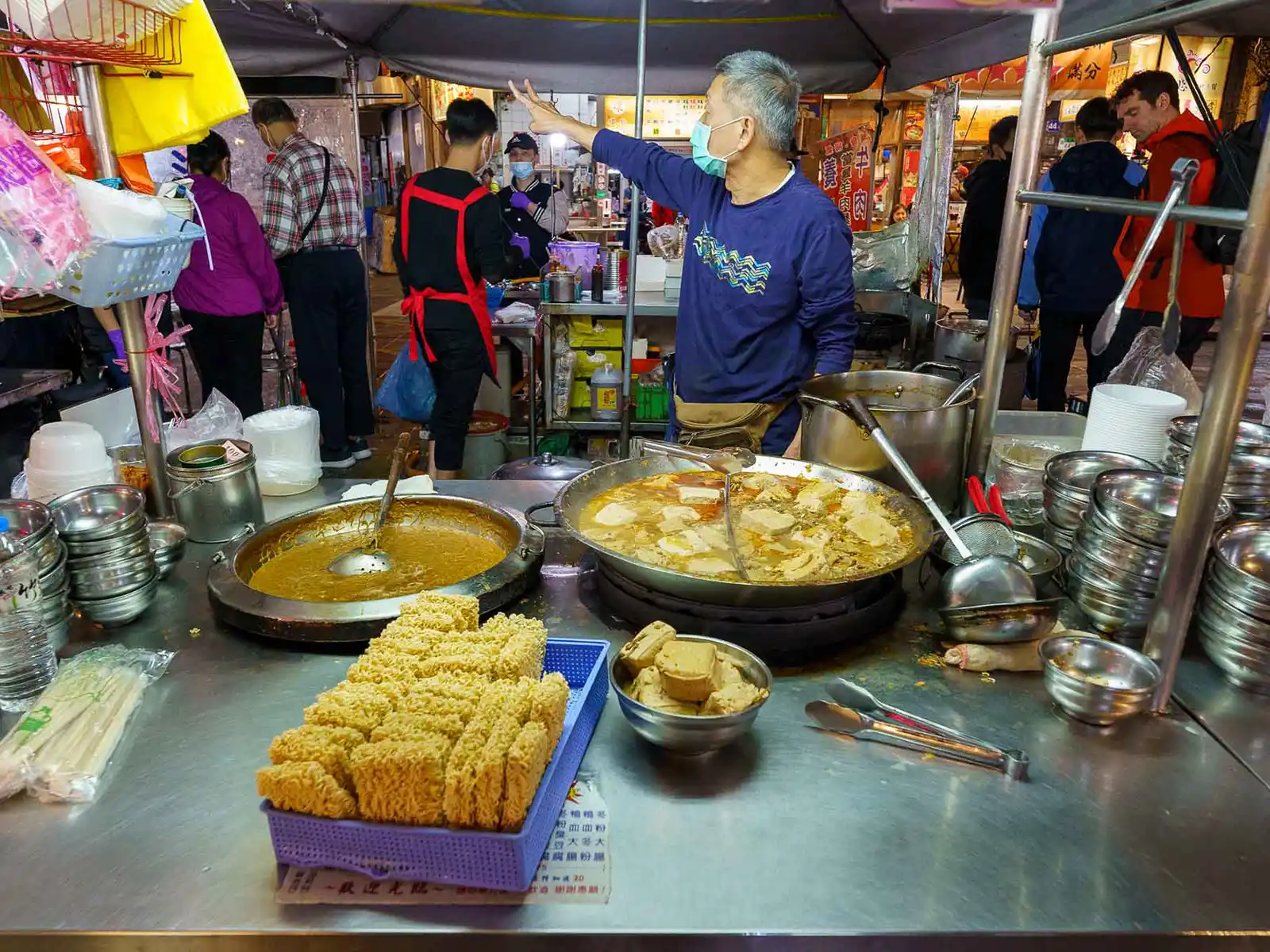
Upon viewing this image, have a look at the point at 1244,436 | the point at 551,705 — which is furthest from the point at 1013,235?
the point at 551,705

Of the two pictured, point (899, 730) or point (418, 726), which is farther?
point (899, 730)

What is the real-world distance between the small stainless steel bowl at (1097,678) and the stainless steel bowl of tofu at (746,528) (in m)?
0.30

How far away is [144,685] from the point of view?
144cm

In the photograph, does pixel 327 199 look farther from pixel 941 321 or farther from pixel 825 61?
pixel 941 321

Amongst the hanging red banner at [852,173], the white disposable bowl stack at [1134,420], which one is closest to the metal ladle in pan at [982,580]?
the white disposable bowl stack at [1134,420]

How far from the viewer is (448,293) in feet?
14.8

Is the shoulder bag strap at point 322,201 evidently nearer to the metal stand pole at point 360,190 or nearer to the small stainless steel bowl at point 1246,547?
the metal stand pole at point 360,190

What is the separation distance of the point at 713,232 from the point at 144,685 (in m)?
2.18

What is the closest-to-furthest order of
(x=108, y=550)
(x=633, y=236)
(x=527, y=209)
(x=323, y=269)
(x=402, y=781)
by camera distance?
(x=402, y=781) < (x=108, y=550) < (x=633, y=236) < (x=323, y=269) < (x=527, y=209)

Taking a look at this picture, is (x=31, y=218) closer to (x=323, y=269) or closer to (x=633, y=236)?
(x=633, y=236)

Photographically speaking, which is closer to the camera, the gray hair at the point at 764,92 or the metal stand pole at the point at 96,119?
the metal stand pole at the point at 96,119

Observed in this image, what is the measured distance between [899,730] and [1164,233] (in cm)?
462

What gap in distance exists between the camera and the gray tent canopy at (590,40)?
192 inches

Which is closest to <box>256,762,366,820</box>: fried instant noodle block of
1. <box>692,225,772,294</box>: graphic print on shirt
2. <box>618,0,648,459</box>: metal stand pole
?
<box>618,0,648,459</box>: metal stand pole
